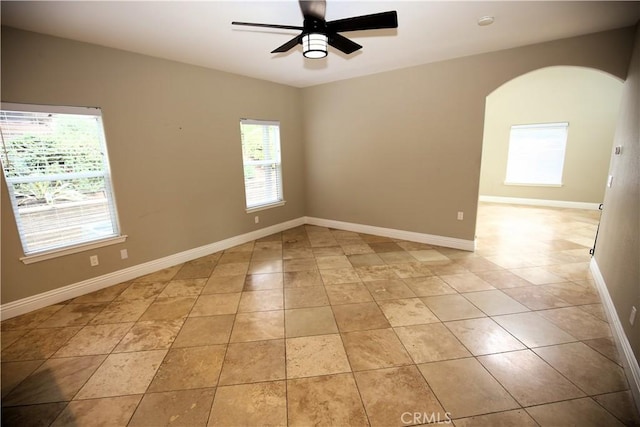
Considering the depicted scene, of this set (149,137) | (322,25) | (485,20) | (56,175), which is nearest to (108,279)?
(56,175)

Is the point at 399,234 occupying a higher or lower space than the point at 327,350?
higher

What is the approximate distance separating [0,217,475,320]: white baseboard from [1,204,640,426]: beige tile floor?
0.37 ft

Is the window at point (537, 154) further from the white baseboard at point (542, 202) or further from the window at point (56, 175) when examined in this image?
the window at point (56, 175)

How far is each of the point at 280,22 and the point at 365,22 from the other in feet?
3.48

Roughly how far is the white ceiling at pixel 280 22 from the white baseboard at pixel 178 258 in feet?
8.41

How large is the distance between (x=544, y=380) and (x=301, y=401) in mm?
1624

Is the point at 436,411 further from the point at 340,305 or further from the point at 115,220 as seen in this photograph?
the point at 115,220

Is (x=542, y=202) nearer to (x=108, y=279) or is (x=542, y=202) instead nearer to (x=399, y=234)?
(x=399, y=234)

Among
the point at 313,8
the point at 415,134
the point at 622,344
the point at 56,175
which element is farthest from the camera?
the point at 415,134

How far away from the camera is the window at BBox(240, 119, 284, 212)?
4715mm

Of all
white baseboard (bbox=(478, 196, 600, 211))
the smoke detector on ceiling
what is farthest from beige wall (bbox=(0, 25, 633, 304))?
white baseboard (bbox=(478, 196, 600, 211))

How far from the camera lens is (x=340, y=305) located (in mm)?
2838

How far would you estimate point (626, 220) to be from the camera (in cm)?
239

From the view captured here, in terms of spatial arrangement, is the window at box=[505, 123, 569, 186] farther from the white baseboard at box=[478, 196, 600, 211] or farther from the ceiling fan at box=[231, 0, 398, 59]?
the ceiling fan at box=[231, 0, 398, 59]
